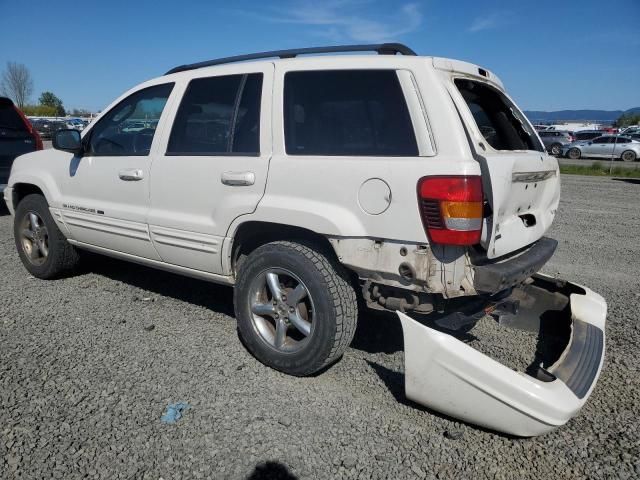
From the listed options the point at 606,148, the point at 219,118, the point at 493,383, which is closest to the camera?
the point at 493,383

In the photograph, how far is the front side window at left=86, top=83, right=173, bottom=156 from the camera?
12.8 ft

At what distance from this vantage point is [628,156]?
2791 cm

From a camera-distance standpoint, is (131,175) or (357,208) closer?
(357,208)

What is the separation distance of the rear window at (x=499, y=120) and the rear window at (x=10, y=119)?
811cm

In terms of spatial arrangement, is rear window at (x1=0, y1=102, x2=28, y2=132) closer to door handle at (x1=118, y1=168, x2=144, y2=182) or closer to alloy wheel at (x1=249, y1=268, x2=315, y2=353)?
door handle at (x1=118, y1=168, x2=144, y2=182)

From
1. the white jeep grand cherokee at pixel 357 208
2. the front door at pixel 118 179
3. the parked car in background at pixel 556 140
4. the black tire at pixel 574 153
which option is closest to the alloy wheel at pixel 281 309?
the white jeep grand cherokee at pixel 357 208

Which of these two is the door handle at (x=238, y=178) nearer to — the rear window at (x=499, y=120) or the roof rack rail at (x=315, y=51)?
the roof rack rail at (x=315, y=51)

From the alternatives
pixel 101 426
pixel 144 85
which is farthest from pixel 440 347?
pixel 144 85

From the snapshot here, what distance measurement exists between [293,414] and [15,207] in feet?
12.8

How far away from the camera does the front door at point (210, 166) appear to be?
10.5ft

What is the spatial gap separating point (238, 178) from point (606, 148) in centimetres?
3057

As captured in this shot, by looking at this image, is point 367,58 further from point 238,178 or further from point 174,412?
point 174,412

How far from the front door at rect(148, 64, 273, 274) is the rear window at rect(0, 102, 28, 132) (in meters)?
6.36

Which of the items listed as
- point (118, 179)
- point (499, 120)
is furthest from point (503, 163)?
point (118, 179)
